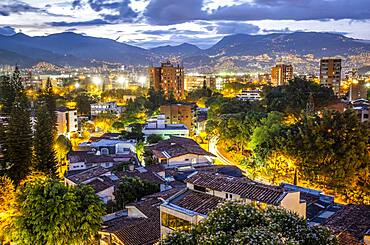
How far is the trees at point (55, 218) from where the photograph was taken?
13.1 meters

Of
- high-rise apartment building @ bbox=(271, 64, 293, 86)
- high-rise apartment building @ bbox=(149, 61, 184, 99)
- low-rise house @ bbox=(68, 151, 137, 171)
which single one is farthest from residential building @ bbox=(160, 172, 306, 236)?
high-rise apartment building @ bbox=(271, 64, 293, 86)

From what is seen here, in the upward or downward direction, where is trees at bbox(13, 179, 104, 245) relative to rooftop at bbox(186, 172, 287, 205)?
downward

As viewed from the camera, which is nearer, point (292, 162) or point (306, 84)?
point (292, 162)

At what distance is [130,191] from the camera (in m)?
18.5

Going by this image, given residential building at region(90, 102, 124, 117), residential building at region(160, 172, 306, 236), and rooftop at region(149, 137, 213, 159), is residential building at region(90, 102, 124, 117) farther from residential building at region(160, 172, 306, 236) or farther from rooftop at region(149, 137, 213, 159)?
residential building at region(160, 172, 306, 236)

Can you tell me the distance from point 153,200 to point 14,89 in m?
25.2

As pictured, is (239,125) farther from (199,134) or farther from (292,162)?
(199,134)

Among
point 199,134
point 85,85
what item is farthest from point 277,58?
point 199,134

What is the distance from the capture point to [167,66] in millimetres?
80125

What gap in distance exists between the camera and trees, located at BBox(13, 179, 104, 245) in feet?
43.1

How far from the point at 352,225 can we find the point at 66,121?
111 ft

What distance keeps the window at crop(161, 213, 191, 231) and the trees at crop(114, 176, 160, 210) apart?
564cm

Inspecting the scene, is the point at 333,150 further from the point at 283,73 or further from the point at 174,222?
the point at 283,73

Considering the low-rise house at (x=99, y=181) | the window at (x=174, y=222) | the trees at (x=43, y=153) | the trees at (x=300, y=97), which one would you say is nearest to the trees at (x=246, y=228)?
the window at (x=174, y=222)
